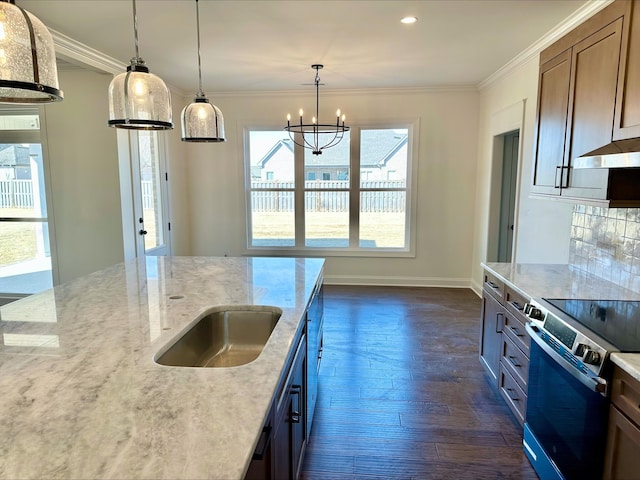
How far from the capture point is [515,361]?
2.44 meters

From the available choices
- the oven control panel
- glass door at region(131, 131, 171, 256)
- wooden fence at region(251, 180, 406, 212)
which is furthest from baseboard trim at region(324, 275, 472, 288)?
the oven control panel

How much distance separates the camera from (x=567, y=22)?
10.0ft

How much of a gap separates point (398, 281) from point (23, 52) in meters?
5.20

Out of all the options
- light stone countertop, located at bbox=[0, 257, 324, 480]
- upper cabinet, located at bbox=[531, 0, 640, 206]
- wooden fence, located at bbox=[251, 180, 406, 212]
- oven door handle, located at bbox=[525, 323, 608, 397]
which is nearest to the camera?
light stone countertop, located at bbox=[0, 257, 324, 480]

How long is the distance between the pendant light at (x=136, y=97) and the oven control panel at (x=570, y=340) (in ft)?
6.63

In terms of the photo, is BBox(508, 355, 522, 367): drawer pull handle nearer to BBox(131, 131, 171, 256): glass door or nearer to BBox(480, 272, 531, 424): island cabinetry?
BBox(480, 272, 531, 424): island cabinetry

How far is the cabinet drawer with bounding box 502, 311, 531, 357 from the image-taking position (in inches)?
89.4

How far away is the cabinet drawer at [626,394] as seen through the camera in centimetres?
137

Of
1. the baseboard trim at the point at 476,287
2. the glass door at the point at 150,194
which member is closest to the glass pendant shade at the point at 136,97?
the glass door at the point at 150,194

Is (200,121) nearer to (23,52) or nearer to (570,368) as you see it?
(23,52)

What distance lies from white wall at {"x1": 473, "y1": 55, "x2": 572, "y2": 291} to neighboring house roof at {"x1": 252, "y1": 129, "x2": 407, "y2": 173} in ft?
3.69

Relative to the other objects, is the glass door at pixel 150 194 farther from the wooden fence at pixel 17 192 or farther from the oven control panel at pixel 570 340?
the oven control panel at pixel 570 340

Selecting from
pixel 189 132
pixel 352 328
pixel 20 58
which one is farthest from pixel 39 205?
pixel 20 58

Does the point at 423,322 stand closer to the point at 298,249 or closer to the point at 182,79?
the point at 298,249
